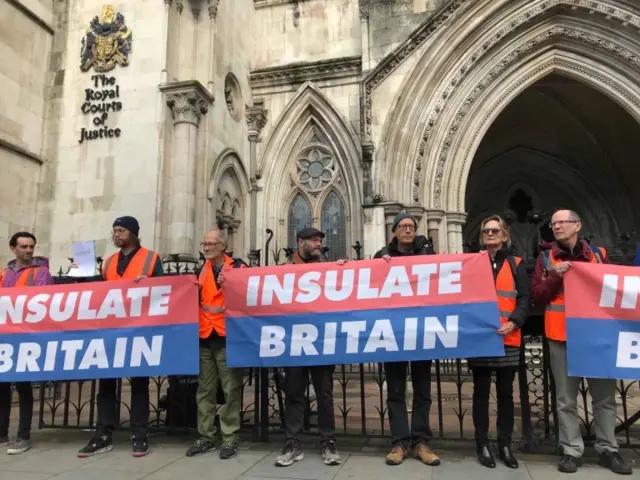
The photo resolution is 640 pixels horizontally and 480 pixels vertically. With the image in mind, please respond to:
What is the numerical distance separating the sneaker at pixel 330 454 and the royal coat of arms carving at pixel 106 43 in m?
9.84

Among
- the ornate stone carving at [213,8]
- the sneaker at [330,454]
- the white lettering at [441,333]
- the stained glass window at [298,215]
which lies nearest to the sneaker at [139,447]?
the sneaker at [330,454]

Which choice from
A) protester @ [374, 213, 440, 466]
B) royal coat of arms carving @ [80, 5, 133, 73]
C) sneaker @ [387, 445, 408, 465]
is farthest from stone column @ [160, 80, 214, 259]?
sneaker @ [387, 445, 408, 465]

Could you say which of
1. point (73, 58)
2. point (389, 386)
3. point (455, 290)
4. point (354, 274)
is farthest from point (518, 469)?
point (73, 58)

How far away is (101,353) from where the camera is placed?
495cm

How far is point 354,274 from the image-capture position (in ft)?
15.3

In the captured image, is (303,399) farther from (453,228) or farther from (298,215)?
(298,215)

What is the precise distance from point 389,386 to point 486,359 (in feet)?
2.77

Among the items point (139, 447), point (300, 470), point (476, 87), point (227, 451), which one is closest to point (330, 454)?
point (300, 470)

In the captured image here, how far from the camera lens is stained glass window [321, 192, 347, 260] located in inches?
552

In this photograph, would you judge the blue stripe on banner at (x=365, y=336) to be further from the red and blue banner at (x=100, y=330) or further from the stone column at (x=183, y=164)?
the stone column at (x=183, y=164)

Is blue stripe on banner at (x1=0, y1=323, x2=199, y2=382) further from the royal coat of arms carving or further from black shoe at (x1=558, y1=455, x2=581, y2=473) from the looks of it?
the royal coat of arms carving

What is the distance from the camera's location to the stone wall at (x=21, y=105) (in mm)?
10695

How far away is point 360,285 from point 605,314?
2027mm

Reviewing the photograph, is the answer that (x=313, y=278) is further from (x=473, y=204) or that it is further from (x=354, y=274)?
(x=473, y=204)
